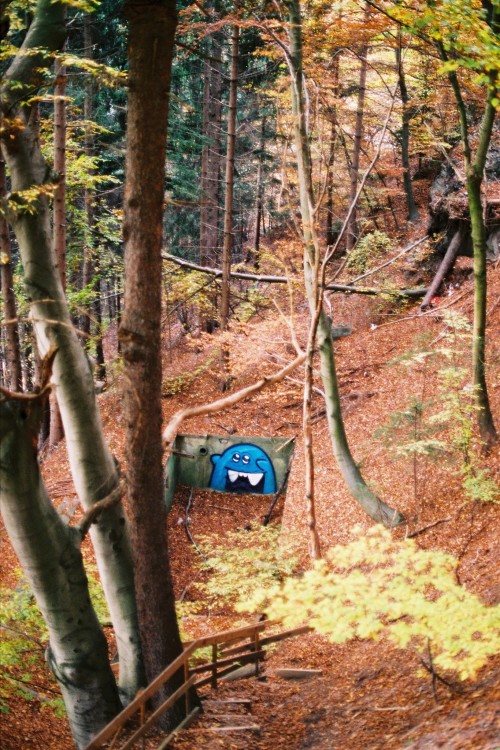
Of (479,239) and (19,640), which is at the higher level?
(479,239)

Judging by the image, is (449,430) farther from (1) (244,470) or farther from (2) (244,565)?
(1) (244,470)

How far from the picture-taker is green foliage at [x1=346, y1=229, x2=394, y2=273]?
62.4ft

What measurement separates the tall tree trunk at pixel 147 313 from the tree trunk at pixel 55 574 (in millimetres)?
504

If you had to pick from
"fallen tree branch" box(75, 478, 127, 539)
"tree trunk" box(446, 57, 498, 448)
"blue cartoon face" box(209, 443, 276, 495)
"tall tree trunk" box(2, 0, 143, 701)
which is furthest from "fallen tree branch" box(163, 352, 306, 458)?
"blue cartoon face" box(209, 443, 276, 495)

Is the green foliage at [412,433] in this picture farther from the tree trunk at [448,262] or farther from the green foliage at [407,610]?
the tree trunk at [448,262]

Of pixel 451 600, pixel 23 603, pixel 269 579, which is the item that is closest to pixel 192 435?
pixel 269 579

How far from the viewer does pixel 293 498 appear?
1295 cm

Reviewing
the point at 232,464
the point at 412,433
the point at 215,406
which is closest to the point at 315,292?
the point at 412,433

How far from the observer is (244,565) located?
1113 centimetres

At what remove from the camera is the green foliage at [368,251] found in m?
19.0

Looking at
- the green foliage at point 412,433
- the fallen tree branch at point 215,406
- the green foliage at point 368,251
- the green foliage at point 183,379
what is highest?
the green foliage at point 368,251

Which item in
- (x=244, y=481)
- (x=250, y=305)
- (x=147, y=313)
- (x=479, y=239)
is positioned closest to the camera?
(x=147, y=313)

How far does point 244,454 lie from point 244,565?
13.9ft

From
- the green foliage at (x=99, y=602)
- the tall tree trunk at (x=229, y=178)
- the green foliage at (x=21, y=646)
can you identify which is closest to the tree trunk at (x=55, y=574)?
the green foliage at (x=21, y=646)
